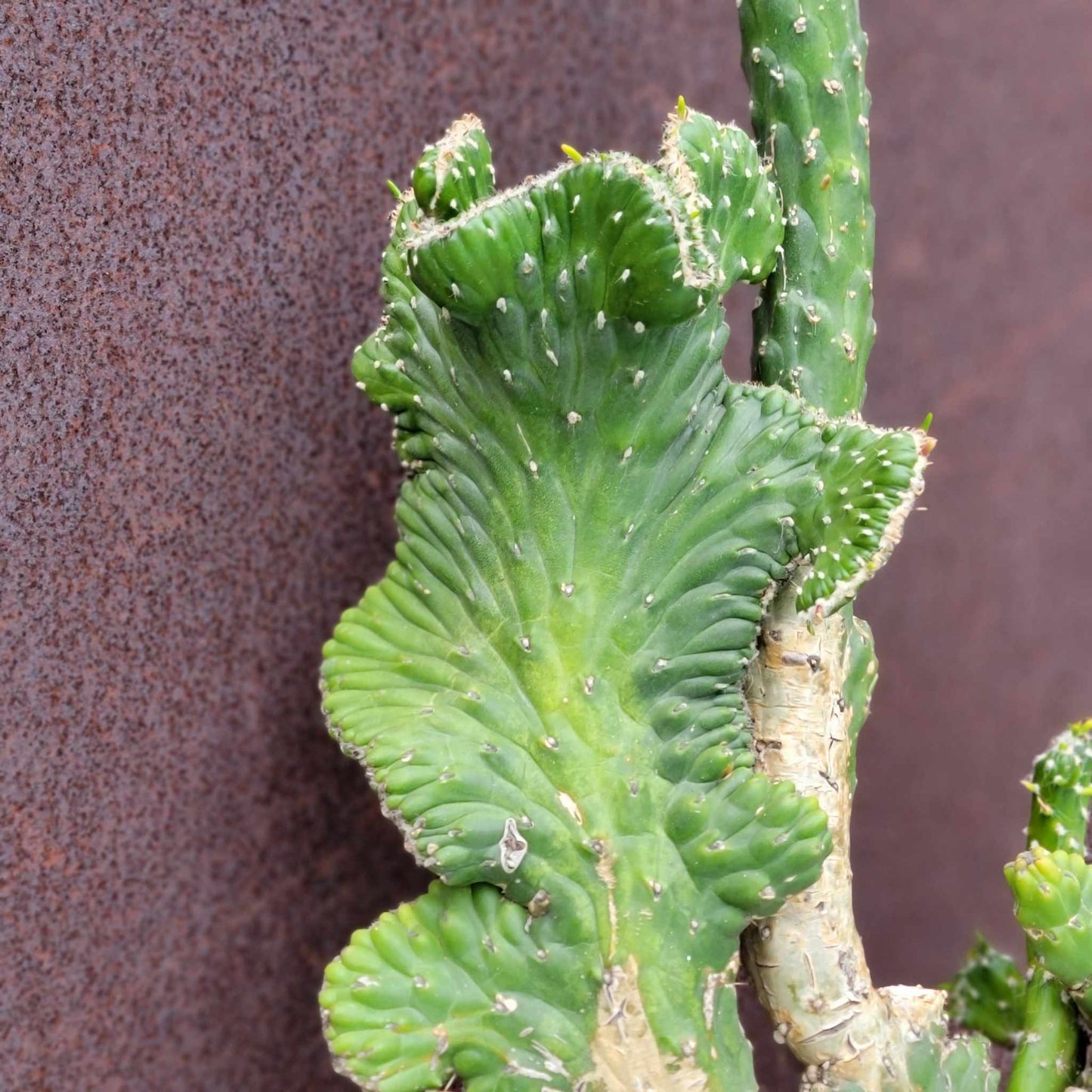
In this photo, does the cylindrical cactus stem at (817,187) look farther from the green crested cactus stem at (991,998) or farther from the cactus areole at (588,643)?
the green crested cactus stem at (991,998)

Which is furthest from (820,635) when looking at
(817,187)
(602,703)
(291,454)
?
(291,454)

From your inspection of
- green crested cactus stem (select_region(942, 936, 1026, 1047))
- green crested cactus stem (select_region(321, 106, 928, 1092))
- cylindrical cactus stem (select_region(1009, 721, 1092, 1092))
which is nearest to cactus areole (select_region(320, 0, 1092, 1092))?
green crested cactus stem (select_region(321, 106, 928, 1092))

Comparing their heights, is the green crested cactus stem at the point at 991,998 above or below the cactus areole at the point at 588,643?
below

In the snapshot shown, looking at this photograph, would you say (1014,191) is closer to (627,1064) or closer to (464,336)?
(464,336)

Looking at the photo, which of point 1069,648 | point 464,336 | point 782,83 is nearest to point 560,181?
point 464,336

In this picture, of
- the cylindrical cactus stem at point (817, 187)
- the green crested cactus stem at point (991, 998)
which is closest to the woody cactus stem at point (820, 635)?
the cylindrical cactus stem at point (817, 187)

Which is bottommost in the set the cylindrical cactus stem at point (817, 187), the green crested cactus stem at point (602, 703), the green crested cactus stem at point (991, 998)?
the green crested cactus stem at point (991, 998)
